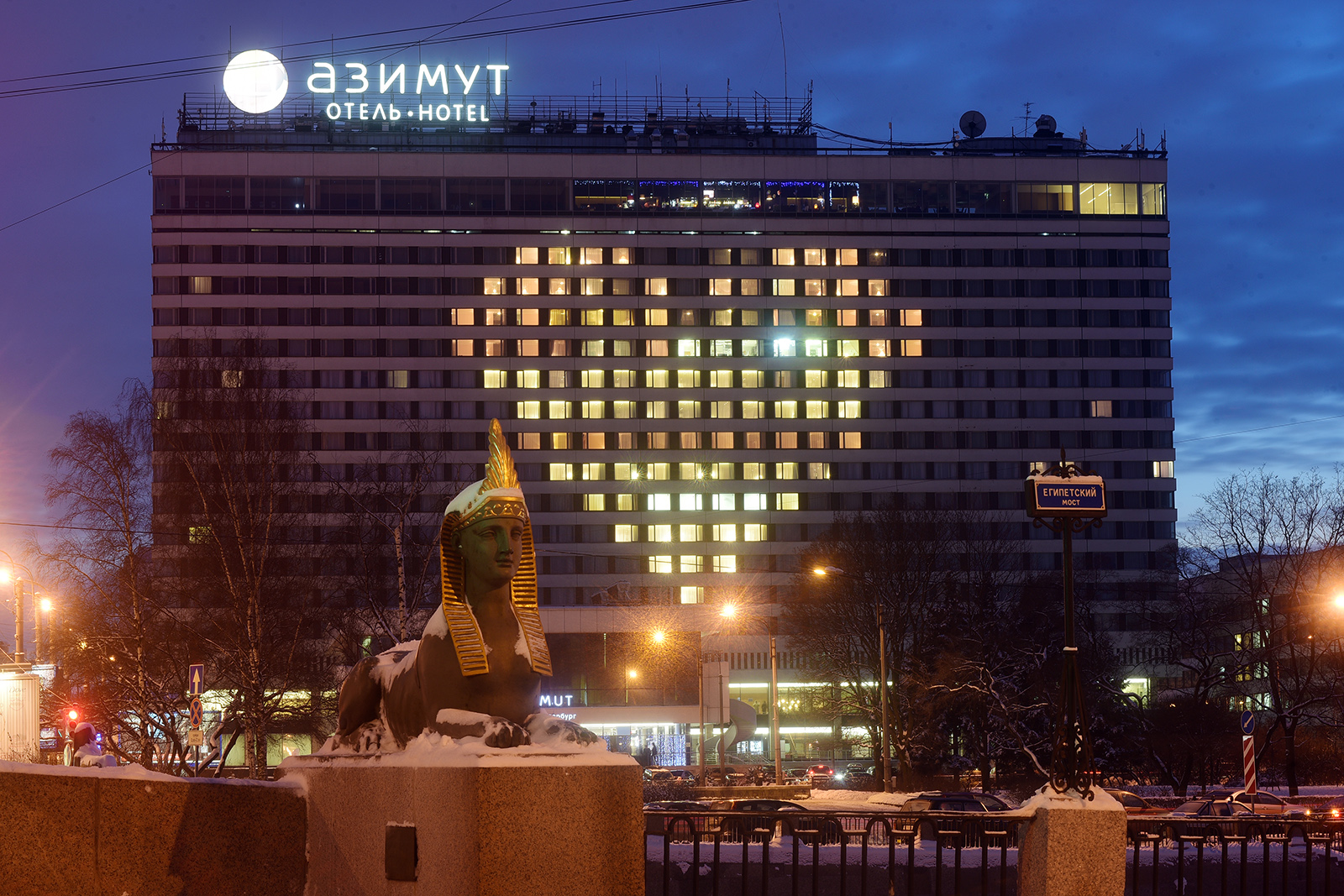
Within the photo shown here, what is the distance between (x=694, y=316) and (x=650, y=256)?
5152mm

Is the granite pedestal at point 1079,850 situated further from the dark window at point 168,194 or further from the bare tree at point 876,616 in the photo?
the dark window at point 168,194

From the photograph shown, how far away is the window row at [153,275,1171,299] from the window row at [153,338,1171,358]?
327cm

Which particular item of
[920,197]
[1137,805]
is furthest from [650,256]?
[1137,805]

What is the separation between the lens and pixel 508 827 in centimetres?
712

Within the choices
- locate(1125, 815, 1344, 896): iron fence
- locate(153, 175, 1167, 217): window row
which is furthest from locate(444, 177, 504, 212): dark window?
locate(1125, 815, 1344, 896): iron fence

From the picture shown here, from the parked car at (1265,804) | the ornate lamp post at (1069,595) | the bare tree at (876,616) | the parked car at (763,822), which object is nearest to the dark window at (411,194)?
the bare tree at (876,616)

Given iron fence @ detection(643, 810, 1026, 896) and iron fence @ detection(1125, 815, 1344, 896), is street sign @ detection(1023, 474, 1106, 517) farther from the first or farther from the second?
iron fence @ detection(1125, 815, 1344, 896)

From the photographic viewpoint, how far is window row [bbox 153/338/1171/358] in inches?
3356

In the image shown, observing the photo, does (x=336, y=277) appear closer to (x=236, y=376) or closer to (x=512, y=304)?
(x=512, y=304)

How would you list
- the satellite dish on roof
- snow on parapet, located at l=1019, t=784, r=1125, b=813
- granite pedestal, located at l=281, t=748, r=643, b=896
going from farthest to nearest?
the satellite dish on roof
snow on parapet, located at l=1019, t=784, r=1125, b=813
granite pedestal, located at l=281, t=748, r=643, b=896

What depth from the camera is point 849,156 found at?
90562 millimetres

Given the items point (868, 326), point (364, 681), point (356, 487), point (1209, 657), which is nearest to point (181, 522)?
point (356, 487)

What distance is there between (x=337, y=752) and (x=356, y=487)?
141 feet

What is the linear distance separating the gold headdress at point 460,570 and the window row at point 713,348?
261 ft
